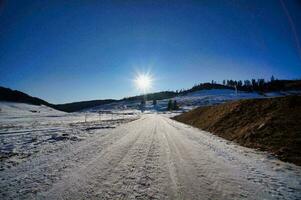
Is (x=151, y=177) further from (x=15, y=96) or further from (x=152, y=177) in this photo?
(x=15, y=96)

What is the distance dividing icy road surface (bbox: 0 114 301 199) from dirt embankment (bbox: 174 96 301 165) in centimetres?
135

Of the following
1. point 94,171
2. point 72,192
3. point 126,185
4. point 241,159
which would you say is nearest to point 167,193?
point 126,185

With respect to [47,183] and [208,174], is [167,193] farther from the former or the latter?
[47,183]

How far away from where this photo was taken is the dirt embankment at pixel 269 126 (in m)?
9.93

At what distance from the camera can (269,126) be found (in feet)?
41.8

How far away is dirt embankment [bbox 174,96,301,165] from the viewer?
32.6 feet

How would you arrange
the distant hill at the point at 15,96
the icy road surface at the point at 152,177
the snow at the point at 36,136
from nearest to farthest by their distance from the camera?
the icy road surface at the point at 152,177 < the snow at the point at 36,136 < the distant hill at the point at 15,96

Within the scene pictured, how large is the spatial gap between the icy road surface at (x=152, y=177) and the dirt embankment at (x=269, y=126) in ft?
4.43

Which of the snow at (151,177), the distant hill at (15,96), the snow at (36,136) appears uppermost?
the distant hill at (15,96)

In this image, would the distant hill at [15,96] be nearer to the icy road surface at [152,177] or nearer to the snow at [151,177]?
the snow at [151,177]

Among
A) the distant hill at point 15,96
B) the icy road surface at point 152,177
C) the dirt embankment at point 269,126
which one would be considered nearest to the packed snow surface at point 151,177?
the icy road surface at point 152,177

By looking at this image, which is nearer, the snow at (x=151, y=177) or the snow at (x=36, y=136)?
the snow at (x=151, y=177)

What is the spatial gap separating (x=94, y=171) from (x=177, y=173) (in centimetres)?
288

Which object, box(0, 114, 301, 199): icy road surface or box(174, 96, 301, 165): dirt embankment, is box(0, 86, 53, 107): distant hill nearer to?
box(174, 96, 301, 165): dirt embankment
